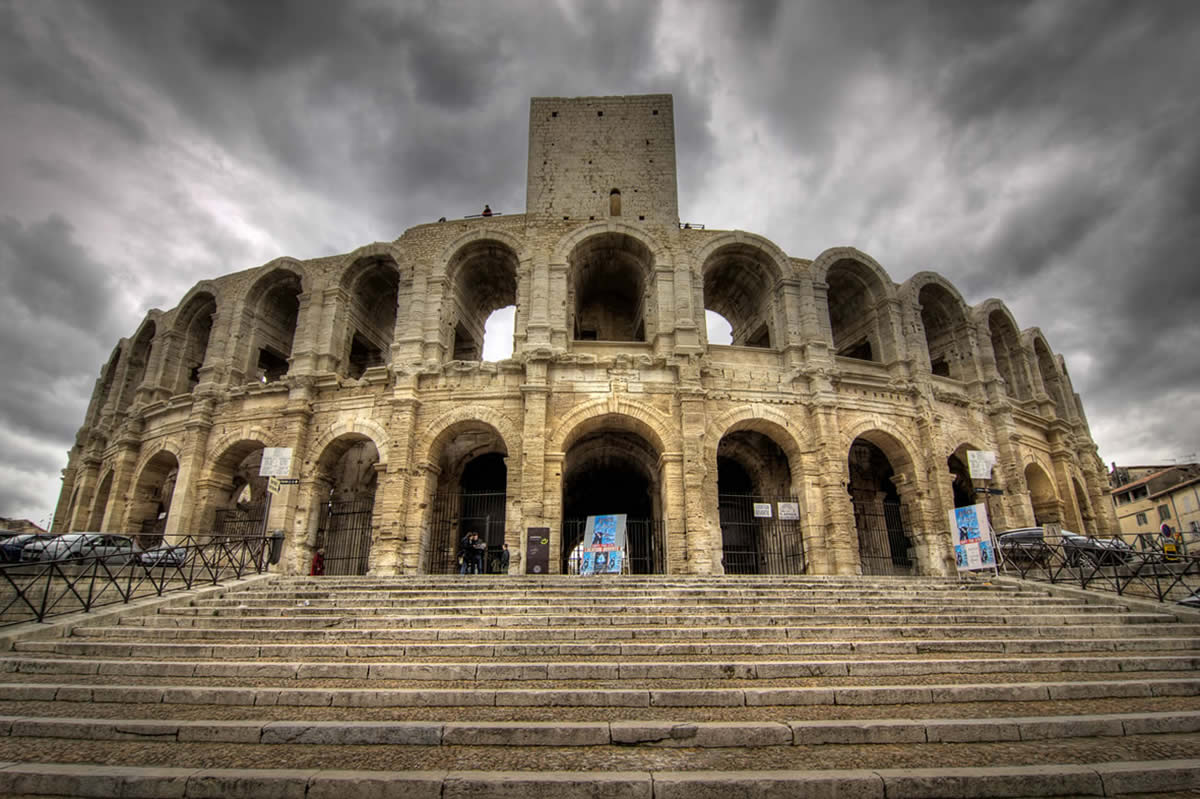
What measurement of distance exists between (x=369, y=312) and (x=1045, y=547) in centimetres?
2004

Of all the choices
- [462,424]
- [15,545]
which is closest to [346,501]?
[462,424]

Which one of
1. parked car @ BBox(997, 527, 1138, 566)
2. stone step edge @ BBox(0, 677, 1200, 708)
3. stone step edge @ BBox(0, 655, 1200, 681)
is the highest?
parked car @ BBox(997, 527, 1138, 566)

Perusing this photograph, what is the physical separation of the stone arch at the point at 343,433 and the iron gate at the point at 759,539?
9.57 m

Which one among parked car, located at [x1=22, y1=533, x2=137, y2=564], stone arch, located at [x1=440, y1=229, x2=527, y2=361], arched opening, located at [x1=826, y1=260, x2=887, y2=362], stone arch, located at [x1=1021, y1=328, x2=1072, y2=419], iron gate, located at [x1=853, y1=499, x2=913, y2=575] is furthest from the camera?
stone arch, located at [x1=1021, y1=328, x2=1072, y2=419]

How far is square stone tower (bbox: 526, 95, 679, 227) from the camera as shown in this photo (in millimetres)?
19312

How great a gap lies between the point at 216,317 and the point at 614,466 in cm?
1402

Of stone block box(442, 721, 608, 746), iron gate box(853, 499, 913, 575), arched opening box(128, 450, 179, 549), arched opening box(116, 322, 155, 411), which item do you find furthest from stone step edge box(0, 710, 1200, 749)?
arched opening box(116, 322, 155, 411)

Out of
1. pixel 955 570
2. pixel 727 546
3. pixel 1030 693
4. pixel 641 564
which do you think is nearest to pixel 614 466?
pixel 641 564

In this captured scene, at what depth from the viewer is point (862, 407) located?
54.0 ft

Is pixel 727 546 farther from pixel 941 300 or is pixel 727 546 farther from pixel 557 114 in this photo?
pixel 557 114

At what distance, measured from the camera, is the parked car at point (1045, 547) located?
12195mm

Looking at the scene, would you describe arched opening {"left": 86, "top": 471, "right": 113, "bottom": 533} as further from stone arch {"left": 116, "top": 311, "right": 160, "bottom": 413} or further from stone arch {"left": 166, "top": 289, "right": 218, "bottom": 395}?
stone arch {"left": 166, "top": 289, "right": 218, "bottom": 395}

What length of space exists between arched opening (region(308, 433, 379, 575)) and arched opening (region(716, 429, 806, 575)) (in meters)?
10.6

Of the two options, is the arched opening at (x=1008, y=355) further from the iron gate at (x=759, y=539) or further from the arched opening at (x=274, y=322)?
the arched opening at (x=274, y=322)
